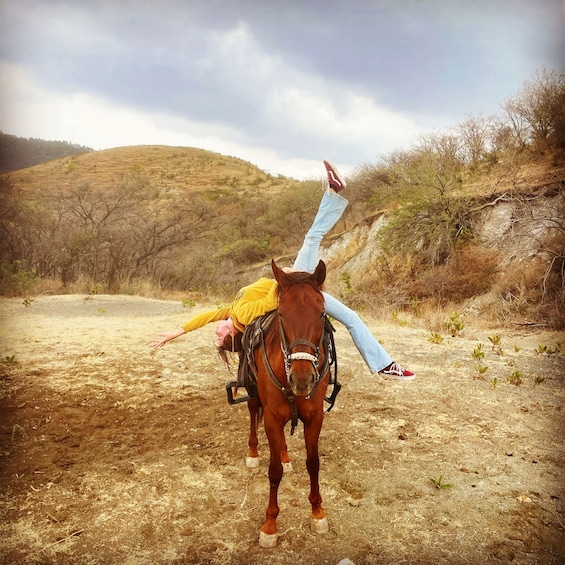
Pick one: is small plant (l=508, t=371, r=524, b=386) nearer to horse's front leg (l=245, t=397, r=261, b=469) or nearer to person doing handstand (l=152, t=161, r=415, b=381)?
person doing handstand (l=152, t=161, r=415, b=381)

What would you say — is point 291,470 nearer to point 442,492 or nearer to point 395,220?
point 442,492

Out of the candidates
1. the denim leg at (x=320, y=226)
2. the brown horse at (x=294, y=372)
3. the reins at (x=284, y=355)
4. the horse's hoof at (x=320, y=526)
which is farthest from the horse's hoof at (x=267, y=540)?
the denim leg at (x=320, y=226)

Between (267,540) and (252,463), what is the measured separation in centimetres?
101

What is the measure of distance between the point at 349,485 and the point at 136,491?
1.80 meters

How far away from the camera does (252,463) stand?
12.3ft

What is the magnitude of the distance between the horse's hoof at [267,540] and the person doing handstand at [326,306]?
4.96 ft

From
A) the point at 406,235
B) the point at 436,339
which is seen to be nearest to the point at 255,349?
the point at 436,339

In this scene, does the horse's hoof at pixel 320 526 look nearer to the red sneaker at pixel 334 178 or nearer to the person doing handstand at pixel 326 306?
the person doing handstand at pixel 326 306

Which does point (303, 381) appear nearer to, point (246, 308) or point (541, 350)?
point (246, 308)

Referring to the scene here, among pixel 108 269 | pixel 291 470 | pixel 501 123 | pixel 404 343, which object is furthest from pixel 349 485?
pixel 501 123

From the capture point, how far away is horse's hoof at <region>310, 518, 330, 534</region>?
9.41 feet

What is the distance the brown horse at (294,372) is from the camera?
2.31 meters

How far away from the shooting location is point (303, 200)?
29.8 meters

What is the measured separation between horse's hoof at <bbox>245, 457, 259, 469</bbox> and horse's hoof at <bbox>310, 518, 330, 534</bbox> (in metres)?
0.96
